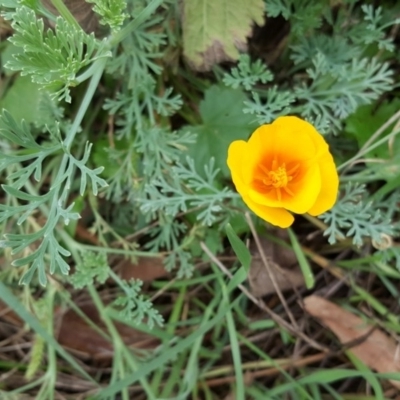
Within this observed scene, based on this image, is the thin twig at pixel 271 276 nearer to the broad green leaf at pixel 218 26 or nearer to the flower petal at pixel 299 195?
the flower petal at pixel 299 195

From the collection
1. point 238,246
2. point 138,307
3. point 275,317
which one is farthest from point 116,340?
point 238,246

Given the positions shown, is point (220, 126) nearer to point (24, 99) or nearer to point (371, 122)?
point (371, 122)

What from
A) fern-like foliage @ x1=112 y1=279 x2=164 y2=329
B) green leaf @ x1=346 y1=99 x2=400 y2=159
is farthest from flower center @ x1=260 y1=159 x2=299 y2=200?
fern-like foliage @ x1=112 y1=279 x2=164 y2=329

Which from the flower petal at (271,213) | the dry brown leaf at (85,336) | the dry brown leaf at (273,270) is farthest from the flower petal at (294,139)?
the dry brown leaf at (85,336)

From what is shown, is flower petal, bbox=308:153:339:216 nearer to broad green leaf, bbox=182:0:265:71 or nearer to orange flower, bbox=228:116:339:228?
orange flower, bbox=228:116:339:228

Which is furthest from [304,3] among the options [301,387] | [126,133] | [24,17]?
[301,387]
